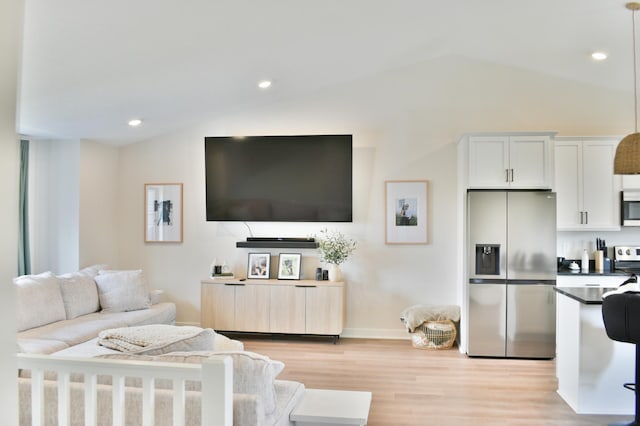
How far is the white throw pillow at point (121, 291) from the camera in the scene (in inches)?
214

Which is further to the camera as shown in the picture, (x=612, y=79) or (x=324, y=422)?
(x=612, y=79)

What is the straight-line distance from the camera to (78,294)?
203 inches

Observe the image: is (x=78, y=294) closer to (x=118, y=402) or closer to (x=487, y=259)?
(x=118, y=402)

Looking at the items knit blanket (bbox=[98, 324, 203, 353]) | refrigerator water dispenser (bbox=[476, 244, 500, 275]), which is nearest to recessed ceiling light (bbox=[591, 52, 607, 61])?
refrigerator water dispenser (bbox=[476, 244, 500, 275])


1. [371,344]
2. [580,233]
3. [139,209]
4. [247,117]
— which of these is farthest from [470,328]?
[139,209]

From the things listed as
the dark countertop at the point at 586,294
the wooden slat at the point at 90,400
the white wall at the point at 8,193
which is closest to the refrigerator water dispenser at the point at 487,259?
the dark countertop at the point at 586,294

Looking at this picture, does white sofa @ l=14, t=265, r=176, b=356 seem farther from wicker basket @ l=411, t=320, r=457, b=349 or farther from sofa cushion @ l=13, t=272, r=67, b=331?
wicker basket @ l=411, t=320, r=457, b=349

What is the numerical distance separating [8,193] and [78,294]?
16.3 ft

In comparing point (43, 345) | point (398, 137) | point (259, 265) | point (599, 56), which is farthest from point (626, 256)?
point (43, 345)

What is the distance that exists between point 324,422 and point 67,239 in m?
4.41

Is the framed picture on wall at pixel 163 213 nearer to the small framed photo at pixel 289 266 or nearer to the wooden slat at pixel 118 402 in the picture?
the small framed photo at pixel 289 266

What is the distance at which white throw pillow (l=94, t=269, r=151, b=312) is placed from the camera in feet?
17.8

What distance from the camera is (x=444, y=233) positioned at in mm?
6113

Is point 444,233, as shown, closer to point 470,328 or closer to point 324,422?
point 470,328
